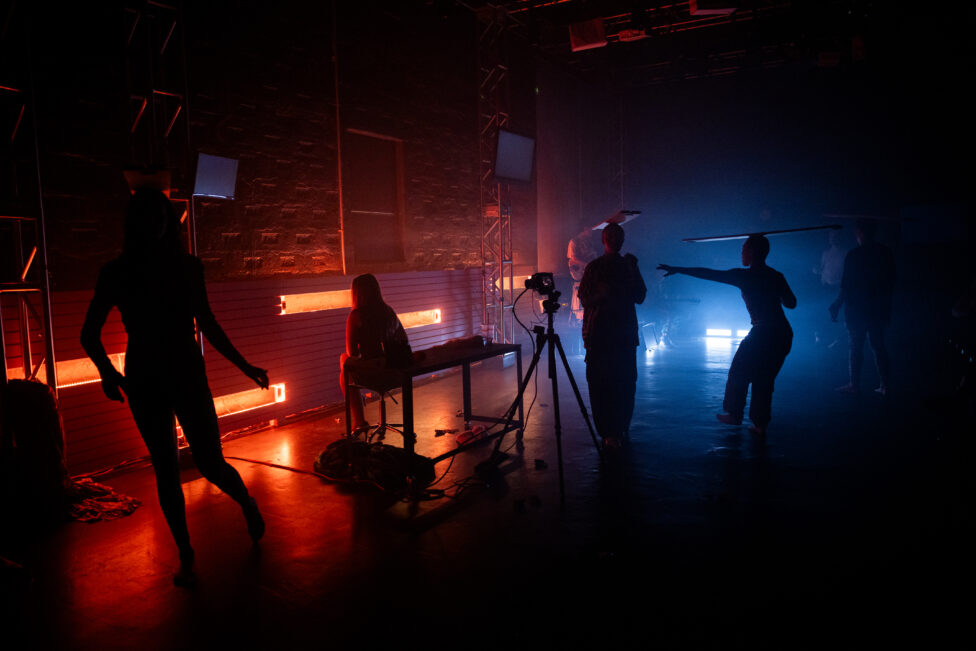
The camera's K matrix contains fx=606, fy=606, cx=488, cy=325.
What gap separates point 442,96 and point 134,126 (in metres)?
5.67

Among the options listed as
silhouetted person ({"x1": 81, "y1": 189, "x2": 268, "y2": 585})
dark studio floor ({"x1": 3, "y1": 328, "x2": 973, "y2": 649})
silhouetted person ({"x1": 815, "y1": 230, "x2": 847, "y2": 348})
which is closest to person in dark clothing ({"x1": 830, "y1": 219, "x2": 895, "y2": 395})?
dark studio floor ({"x1": 3, "y1": 328, "x2": 973, "y2": 649})

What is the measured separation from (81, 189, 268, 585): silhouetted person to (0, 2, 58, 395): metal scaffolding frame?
2039mm

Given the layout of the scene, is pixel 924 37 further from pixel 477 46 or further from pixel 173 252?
pixel 173 252

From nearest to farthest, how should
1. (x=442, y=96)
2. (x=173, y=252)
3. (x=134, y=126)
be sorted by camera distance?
(x=173, y=252), (x=134, y=126), (x=442, y=96)

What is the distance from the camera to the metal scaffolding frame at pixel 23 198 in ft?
15.3

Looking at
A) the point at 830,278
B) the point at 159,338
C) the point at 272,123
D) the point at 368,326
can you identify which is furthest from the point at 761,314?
the point at 830,278

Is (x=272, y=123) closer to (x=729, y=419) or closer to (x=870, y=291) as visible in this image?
(x=729, y=419)

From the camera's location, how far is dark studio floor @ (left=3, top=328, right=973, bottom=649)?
2.93 m

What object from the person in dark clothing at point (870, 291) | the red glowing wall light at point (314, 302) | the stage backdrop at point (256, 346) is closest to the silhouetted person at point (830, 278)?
the person in dark clothing at point (870, 291)

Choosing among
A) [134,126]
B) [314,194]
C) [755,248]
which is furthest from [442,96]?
[755,248]

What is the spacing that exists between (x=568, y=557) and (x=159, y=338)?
2621 mm

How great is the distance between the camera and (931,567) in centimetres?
339

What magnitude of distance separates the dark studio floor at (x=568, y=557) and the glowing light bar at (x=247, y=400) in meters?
1.06

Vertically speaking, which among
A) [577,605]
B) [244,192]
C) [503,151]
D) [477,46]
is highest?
[477,46]
